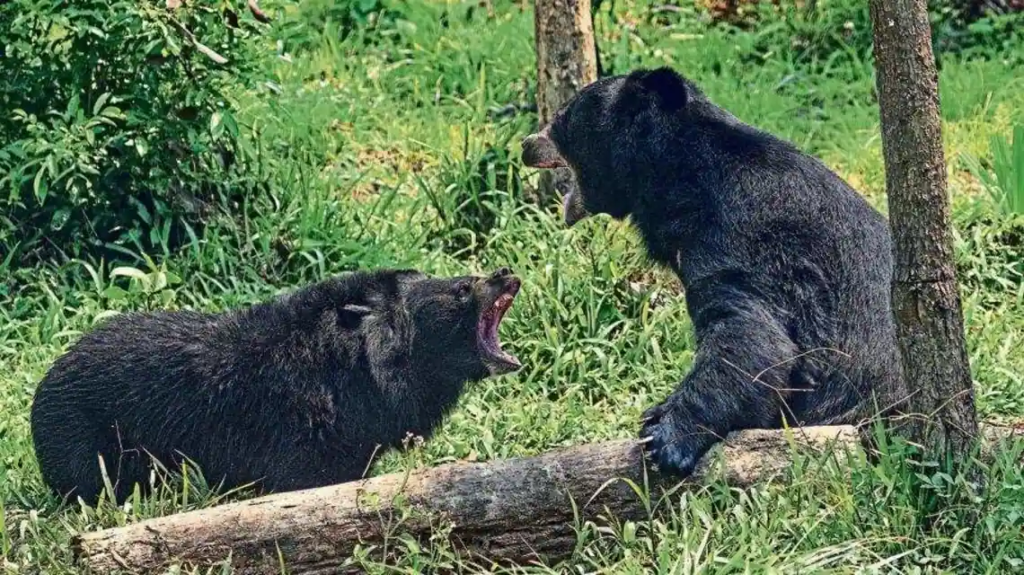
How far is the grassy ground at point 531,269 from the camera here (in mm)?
4316

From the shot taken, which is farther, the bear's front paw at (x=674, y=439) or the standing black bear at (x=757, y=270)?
the standing black bear at (x=757, y=270)

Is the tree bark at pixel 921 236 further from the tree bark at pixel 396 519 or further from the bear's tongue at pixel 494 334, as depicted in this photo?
the bear's tongue at pixel 494 334

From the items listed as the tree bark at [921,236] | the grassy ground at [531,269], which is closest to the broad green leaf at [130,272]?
the grassy ground at [531,269]

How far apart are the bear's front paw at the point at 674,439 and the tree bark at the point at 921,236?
25.5 inches

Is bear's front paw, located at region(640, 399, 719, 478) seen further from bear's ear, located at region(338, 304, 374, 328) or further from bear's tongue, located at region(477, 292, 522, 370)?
bear's ear, located at region(338, 304, 374, 328)

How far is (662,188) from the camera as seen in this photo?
5.51 meters

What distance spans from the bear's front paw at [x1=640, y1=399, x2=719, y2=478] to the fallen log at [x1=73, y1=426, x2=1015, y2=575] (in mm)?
81

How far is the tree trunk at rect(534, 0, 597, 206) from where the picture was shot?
7.42 meters

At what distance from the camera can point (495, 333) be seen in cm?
559

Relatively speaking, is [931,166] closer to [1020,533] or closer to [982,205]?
[1020,533]

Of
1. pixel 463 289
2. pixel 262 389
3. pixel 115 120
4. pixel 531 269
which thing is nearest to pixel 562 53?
pixel 531 269

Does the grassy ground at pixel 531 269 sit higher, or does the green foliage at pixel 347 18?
the green foliage at pixel 347 18

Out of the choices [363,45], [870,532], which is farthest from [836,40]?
[870,532]

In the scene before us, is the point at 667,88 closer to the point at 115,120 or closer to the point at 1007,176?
the point at 1007,176
